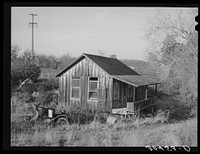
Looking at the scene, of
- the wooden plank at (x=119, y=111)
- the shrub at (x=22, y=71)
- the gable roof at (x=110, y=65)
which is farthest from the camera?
the wooden plank at (x=119, y=111)

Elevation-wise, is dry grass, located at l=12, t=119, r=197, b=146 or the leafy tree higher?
the leafy tree

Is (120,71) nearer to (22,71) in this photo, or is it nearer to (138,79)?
(138,79)

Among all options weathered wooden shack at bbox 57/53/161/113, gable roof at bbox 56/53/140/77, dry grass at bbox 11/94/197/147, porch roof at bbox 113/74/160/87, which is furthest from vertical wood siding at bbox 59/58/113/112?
dry grass at bbox 11/94/197/147

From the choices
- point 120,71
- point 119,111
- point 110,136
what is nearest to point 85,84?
point 120,71

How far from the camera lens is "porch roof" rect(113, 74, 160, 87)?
495 centimetres

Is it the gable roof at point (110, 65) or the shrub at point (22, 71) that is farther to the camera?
the gable roof at point (110, 65)

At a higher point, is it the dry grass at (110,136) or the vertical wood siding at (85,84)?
the vertical wood siding at (85,84)

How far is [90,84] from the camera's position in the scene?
16.9ft

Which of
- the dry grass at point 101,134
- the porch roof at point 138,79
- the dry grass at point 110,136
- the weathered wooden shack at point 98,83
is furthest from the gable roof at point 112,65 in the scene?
the dry grass at point 110,136

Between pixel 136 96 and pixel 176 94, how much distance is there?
3.80 ft

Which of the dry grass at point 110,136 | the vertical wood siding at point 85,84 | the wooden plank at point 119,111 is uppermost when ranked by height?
the vertical wood siding at point 85,84

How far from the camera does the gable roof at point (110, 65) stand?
477 cm

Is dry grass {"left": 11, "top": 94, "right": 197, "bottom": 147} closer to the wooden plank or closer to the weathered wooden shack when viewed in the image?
the wooden plank

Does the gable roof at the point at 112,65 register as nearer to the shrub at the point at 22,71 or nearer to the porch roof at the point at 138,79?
the porch roof at the point at 138,79
